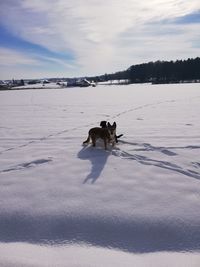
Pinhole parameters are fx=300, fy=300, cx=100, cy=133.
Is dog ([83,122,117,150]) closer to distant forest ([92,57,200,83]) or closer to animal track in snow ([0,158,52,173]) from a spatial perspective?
animal track in snow ([0,158,52,173])

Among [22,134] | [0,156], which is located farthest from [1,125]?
[0,156]

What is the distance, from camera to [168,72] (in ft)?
271

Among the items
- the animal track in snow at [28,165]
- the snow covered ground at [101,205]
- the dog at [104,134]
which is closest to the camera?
the snow covered ground at [101,205]

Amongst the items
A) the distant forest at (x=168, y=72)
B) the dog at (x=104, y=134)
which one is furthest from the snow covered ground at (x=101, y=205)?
the distant forest at (x=168, y=72)

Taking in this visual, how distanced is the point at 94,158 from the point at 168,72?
8063cm

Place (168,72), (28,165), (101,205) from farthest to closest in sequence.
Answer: (168,72) < (28,165) < (101,205)

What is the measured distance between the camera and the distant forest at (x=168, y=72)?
7969 cm

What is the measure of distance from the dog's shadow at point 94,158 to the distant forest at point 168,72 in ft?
238

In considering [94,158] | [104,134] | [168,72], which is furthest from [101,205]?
[168,72]

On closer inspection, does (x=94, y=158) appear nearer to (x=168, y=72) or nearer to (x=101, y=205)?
(x=101, y=205)

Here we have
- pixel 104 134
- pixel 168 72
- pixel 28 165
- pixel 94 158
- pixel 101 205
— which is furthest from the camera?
pixel 168 72

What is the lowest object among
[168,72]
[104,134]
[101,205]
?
[101,205]

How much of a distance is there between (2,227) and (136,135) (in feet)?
17.2

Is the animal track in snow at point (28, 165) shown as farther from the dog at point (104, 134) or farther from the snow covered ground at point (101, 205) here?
the dog at point (104, 134)
